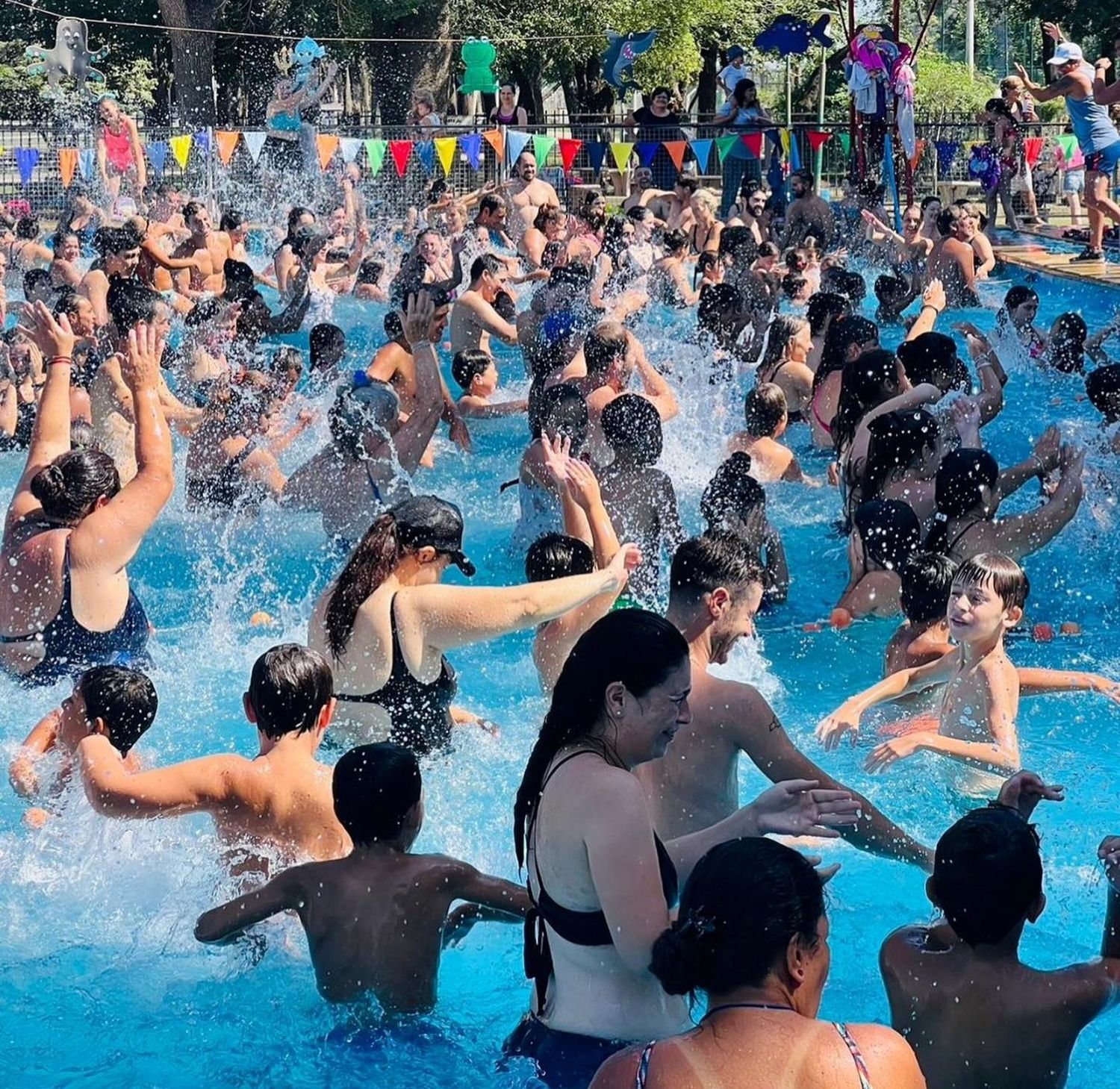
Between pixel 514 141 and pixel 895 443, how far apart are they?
17874mm

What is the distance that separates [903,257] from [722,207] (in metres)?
7.33

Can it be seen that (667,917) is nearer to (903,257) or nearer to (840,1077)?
(840,1077)

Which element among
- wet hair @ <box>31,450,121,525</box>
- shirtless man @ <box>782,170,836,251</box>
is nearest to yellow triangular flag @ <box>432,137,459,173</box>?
shirtless man @ <box>782,170,836,251</box>

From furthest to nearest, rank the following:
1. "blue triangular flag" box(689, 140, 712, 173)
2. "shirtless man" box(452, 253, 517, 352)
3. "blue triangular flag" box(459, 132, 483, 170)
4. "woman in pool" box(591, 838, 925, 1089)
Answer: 1. "blue triangular flag" box(459, 132, 483, 170)
2. "blue triangular flag" box(689, 140, 712, 173)
3. "shirtless man" box(452, 253, 517, 352)
4. "woman in pool" box(591, 838, 925, 1089)

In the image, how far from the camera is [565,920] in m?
3.07

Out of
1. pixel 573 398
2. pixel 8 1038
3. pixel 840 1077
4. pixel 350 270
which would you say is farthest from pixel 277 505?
pixel 350 270

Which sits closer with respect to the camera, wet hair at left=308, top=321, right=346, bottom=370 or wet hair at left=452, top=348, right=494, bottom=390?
wet hair at left=308, top=321, right=346, bottom=370

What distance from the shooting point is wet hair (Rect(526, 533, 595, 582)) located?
511 centimetres

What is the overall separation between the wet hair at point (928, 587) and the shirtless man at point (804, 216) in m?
12.1

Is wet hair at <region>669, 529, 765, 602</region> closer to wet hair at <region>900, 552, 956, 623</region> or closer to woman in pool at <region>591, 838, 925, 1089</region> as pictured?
woman in pool at <region>591, 838, 925, 1089</region>

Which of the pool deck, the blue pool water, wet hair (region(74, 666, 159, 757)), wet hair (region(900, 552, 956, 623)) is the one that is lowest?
the blue pool water

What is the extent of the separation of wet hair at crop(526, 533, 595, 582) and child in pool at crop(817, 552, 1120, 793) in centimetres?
100

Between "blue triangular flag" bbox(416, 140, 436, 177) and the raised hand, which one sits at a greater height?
"blue triangular flag" bbox(416, 140, 436, 177)

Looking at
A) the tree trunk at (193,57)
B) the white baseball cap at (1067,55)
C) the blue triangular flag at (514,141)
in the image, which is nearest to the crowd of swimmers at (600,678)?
the white baseball cap at (1067,55)
